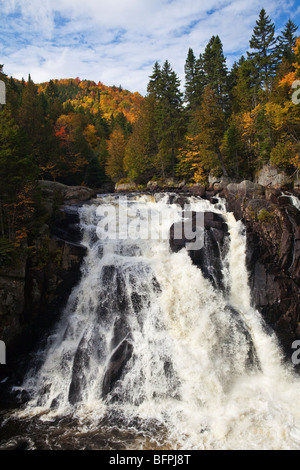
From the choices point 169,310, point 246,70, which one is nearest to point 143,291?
point 169,310

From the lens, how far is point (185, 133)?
127ft

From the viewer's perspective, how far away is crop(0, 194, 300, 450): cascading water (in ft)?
30.9

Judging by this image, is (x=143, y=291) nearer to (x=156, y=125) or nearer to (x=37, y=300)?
(x=37, y=300)

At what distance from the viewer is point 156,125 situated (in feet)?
126

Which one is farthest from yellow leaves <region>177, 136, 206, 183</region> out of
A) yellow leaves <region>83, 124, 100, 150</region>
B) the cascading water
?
yellow leaves <region>83, 124, 100, 150</region>

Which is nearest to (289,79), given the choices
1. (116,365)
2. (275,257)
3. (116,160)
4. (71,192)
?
(275,257)

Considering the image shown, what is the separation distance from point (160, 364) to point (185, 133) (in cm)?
3450

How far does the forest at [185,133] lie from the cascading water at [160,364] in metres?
5.75

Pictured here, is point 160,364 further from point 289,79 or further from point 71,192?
point 289,79

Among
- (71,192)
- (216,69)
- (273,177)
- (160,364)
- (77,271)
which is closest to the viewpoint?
(160,364)

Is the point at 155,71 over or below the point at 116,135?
over

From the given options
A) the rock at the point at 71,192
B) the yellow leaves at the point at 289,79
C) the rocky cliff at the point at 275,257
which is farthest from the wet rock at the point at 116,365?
the yellow leaves at the point at 289,79

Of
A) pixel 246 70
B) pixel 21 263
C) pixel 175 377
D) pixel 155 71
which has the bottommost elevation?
pixel 175 377

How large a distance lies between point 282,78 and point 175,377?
29.8 meters
